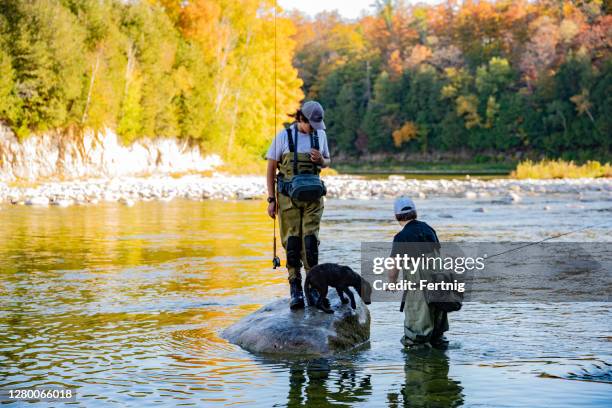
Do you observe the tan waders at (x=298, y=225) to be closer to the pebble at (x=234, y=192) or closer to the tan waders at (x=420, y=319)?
the tan waders at (x=420, y=319)

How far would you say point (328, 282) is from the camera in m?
6.96

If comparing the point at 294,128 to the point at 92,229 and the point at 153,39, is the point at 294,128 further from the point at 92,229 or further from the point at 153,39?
the point at 153,39

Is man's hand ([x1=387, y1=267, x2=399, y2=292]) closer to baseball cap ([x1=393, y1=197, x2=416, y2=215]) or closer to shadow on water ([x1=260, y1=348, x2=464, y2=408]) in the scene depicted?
baseball cap ([x1=393, y1=197, x2=416, y2=215])

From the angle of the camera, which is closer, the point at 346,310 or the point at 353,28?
the point at 346,310

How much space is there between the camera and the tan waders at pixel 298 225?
7055 mm

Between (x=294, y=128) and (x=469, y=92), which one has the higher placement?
(x=469, y=92)

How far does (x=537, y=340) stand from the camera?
697 centimetres

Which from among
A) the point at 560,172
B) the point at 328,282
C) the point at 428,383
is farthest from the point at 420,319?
the point at 560,172

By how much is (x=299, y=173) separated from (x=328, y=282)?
86 cm

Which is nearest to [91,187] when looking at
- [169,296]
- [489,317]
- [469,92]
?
[169,296]

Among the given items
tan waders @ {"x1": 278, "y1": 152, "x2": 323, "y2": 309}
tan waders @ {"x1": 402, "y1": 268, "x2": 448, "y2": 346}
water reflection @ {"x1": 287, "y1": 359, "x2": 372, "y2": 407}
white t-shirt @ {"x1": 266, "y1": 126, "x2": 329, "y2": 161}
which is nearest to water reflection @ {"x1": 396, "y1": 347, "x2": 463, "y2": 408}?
tan waders @ {"x1": 402, "y1": 268, "x2": 448, "y2": 346}

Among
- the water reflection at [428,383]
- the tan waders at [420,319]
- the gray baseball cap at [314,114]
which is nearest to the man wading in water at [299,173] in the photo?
the gray baseball cap at [314,114]

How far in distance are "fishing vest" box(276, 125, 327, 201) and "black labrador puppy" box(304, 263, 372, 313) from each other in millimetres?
550

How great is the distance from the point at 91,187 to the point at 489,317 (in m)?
26.2
